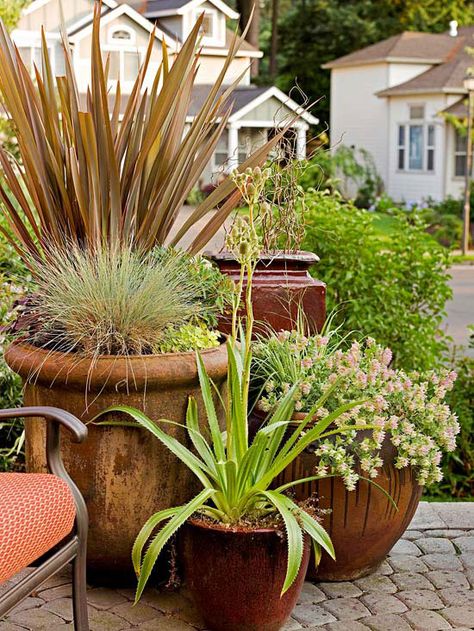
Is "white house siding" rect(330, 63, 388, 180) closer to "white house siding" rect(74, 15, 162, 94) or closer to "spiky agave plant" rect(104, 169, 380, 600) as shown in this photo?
"white house siding" rect(74, 15, 162, 94)

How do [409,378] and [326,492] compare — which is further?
[409,378]

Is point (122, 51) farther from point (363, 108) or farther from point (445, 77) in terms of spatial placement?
point (445, 77)

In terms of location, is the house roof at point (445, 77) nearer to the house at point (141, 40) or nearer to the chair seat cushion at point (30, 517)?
the house at point (141, 40)

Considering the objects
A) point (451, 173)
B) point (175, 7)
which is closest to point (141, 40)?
point (175, 7)

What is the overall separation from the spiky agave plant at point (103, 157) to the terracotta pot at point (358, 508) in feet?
3.36

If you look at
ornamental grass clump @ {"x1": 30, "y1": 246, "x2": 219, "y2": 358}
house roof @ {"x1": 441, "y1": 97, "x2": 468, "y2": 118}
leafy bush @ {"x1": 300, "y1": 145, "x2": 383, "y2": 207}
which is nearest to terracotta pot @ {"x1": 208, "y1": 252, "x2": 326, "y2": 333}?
ornamental grass clump @ {"x1": 30, "y1": 246, "x2": 219, "y2": 358}

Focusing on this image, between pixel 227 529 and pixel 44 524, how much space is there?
0.69 m

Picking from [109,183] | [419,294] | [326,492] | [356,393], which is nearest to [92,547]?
[326,492]

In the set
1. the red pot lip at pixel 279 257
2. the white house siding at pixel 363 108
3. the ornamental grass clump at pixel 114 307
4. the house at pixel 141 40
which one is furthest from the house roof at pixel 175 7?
the ornamental grass clump at pixel 114 307

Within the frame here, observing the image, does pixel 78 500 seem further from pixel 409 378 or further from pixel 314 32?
pixel 314 32

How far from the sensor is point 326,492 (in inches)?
145

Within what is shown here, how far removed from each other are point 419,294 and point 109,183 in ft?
10.1

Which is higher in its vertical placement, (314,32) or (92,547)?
(314,32)

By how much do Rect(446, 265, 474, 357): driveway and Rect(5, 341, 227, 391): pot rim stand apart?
19.8ft
